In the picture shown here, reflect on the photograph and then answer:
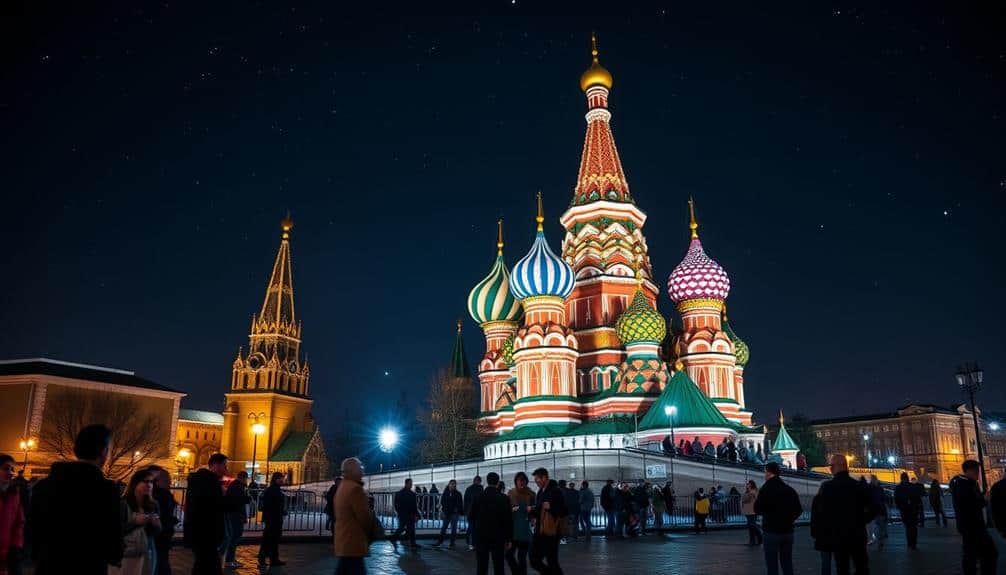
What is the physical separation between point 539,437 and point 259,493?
80.6 ft

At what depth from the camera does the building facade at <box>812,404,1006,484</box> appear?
321 ft

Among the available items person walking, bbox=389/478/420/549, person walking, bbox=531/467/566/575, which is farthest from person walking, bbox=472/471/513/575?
person walking, bbox=389/478/420/549

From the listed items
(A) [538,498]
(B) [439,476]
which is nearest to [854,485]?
(A) [538,498]

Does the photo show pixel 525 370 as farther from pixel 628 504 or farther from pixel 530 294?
pixel 628 504

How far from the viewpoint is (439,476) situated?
37688mm

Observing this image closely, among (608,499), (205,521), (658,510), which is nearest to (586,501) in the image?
(608,499)

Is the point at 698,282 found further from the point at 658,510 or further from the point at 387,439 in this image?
the point at 658,510

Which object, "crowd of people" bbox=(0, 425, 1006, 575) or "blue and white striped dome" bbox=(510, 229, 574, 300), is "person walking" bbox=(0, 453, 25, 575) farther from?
"blue and white striped dome" bbox=(510, 229, 574, 300)

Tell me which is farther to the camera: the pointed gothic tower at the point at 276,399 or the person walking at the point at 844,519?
the pointed gothic tower at the point at 276,399

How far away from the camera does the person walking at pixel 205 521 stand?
760 cm

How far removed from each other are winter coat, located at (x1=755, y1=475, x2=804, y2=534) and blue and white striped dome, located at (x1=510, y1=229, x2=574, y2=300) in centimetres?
3847

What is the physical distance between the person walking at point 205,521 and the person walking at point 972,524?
8600 millimetres

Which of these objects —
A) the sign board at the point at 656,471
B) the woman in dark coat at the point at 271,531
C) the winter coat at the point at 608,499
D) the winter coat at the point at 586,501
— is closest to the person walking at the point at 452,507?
the winter coat at the point at 586,501

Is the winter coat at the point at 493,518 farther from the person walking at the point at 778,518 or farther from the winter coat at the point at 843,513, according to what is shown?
the winter coat at the point at 843,513
